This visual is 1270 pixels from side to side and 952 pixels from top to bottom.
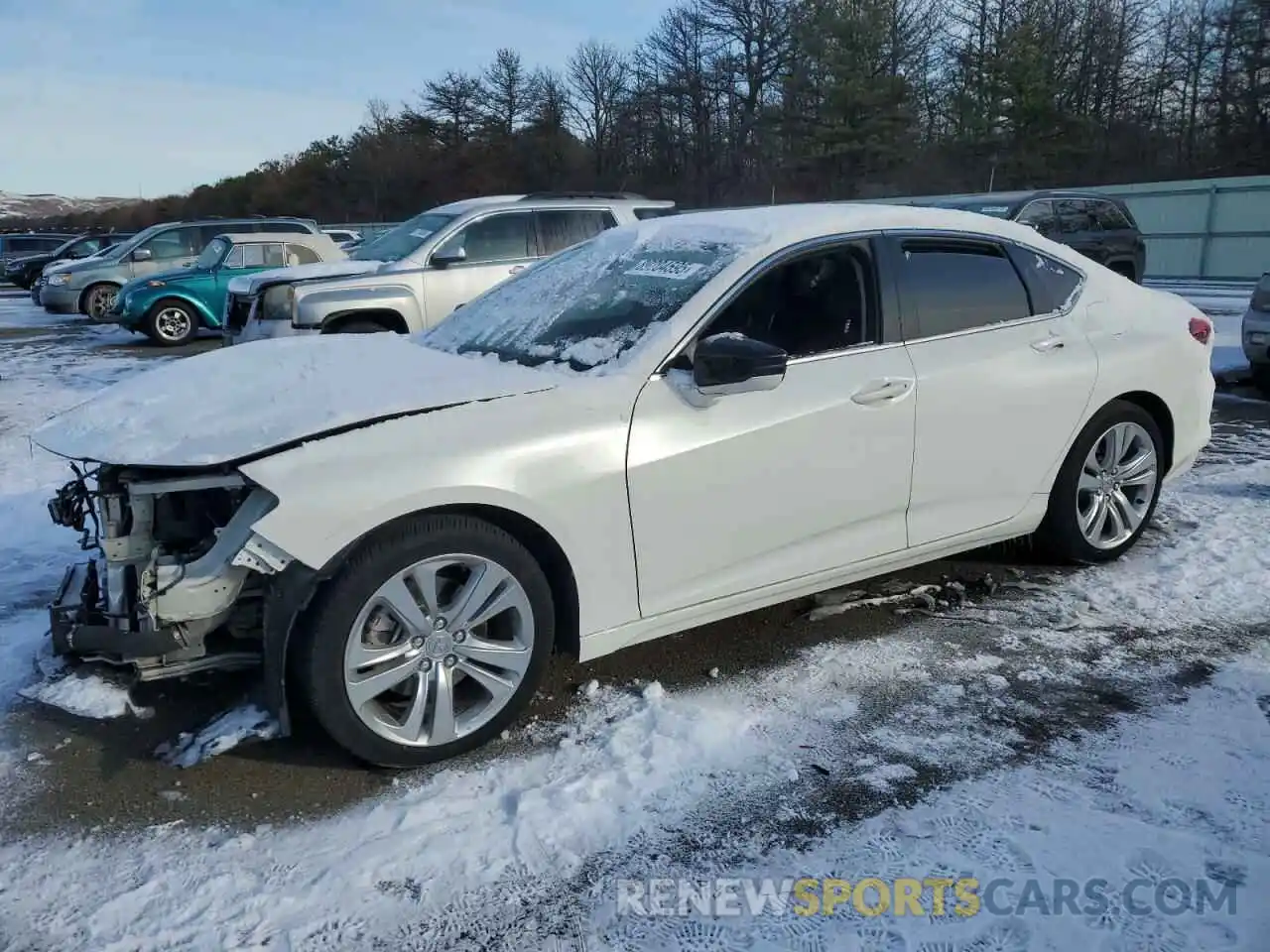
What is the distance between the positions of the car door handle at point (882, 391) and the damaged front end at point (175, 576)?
2.07m

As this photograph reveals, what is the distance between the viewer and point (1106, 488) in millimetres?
→ 4711

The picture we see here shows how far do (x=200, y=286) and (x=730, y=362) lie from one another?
1420 cm

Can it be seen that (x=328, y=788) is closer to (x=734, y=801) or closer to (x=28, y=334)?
(x=734, y=801)

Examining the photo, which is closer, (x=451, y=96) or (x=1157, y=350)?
(x=1157, y=350)

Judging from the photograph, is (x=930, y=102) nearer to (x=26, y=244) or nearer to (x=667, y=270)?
(x=26, y=244)

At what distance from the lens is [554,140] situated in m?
54.7

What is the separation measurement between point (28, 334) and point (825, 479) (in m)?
17.2

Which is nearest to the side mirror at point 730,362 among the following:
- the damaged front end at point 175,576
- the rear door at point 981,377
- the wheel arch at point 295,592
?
the wheel arch at point 295,592

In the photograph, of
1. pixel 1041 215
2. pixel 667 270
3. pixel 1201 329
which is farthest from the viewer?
pixel 1041 215

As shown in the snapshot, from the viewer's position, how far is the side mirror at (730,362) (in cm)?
332

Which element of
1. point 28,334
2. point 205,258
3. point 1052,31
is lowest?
point 28,334

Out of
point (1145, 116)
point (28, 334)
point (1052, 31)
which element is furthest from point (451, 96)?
point (28, 334)

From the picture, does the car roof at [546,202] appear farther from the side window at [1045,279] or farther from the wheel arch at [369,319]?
the side window at [1045,279]

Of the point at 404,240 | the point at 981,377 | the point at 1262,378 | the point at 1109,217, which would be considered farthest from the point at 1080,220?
the point at 981,377
